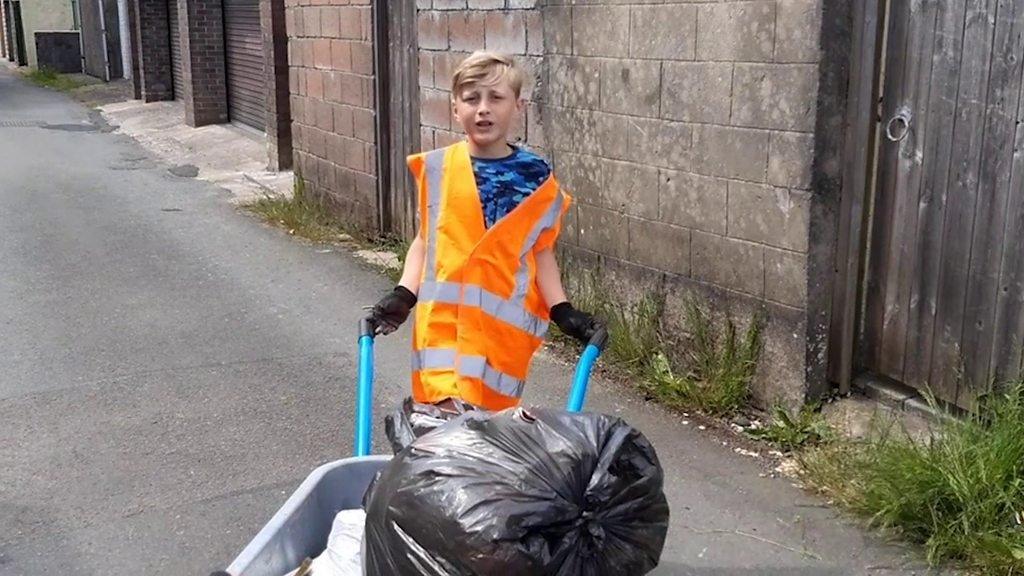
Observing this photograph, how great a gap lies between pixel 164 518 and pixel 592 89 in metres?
3.00

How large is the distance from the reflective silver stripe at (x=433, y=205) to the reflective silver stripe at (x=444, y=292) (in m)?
0.03

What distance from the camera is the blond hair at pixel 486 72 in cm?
301

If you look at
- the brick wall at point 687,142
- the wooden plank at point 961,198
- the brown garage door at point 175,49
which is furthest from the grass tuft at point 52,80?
the wooden plank at point 961,198

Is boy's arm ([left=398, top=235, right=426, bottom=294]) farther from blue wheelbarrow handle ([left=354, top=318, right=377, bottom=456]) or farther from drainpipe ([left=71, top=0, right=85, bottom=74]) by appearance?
drainpipe ([left=71, top=0, right=85, bottom=74])

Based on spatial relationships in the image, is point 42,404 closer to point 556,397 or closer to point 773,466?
point 556,397

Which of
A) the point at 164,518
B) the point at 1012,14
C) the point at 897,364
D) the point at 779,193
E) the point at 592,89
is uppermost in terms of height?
the point at 1012,14

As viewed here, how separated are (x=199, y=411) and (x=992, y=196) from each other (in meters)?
3.57

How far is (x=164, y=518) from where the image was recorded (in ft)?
13.7

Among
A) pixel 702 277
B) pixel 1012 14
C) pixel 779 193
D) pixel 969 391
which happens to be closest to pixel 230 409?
pixel 702 277

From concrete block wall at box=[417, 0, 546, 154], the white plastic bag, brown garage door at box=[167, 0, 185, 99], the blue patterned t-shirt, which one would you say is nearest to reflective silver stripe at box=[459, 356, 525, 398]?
the blue patterned t-shirt

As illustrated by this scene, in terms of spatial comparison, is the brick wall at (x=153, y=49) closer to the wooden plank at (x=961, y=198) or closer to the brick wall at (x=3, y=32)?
the wooden plank at (x=961, y=198)

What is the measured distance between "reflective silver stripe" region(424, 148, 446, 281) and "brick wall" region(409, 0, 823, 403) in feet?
6.37

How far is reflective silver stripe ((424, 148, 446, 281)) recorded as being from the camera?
10.2ft

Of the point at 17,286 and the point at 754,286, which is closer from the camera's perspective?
the point at 754,286
